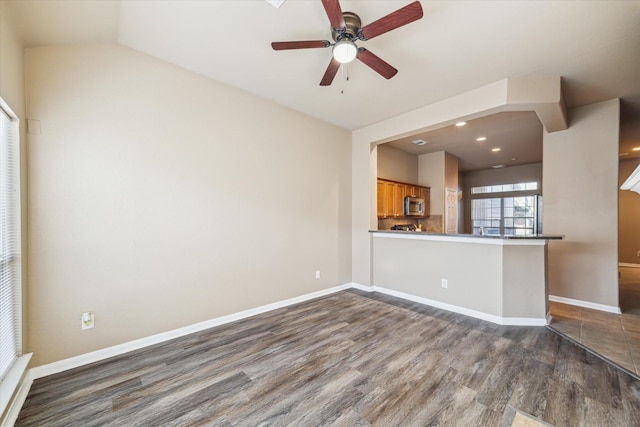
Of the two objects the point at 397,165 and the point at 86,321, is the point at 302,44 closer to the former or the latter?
the point at 86,321

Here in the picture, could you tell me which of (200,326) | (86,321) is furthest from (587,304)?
(86,321)

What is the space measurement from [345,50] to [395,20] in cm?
42

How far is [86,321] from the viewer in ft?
7.57

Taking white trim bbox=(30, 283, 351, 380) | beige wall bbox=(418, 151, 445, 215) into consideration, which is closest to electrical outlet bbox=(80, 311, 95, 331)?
white trim bbox=(30, 283, 351, 380)

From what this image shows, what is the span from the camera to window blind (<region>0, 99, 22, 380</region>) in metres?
1.77

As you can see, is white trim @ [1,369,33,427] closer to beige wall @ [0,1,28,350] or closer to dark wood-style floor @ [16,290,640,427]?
dark wood-style floor @ [16,290,640,427]

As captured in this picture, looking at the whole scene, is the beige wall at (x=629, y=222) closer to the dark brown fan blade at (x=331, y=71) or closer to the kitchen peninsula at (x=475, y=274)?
the kitchen peninsula at (x=475, y=274)

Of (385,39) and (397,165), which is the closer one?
(385,39)

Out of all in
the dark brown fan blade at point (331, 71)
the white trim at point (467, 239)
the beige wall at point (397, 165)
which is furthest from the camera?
the beige wall at point (397, 165)

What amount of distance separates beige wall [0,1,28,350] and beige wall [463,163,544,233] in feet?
33.1

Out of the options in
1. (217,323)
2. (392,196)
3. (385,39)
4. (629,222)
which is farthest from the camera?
(629,222)

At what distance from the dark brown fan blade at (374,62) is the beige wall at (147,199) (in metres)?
1.75

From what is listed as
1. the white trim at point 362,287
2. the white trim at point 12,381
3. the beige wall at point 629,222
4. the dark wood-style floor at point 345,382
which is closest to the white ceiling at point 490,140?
the beige wall at point 629,222

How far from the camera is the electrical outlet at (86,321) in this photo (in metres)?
2.29
